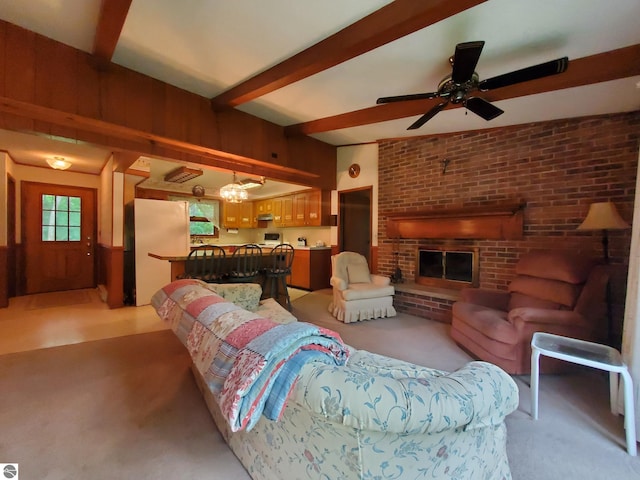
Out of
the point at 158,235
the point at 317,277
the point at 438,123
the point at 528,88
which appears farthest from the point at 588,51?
the point at 158,235

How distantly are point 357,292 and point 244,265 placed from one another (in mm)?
1570

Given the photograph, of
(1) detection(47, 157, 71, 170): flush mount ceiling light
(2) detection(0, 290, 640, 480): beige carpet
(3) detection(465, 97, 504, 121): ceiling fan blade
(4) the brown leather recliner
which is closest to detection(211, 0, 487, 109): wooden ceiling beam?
(3) detection(465, 97, 504, 121): ceiling fan blade

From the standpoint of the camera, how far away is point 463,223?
364 centimetres

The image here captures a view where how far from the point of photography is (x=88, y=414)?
5.82 ft

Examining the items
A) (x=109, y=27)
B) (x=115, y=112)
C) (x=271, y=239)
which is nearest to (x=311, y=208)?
(x=271, y=239)

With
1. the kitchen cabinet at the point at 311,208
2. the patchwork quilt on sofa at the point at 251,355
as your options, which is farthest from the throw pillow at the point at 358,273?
the patchwork quilt on sofa at the point at 251,355

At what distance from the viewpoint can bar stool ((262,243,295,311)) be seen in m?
4.02

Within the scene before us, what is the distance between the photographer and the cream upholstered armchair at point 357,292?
12.0 ft

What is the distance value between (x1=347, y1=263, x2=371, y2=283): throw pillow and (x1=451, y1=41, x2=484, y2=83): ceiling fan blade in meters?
2.70

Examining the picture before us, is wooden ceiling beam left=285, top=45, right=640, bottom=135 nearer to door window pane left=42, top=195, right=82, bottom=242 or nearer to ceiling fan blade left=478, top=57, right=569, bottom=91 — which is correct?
ceiling fan blade left=478, top=57, right=569, bottom=91

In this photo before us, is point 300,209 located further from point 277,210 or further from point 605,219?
point 605,219

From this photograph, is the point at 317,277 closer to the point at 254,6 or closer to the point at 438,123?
the point at 438,123

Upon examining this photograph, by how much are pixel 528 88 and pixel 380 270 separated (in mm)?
3065

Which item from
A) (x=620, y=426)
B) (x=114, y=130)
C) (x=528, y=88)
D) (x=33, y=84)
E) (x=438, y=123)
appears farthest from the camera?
(x=438, y=123)
